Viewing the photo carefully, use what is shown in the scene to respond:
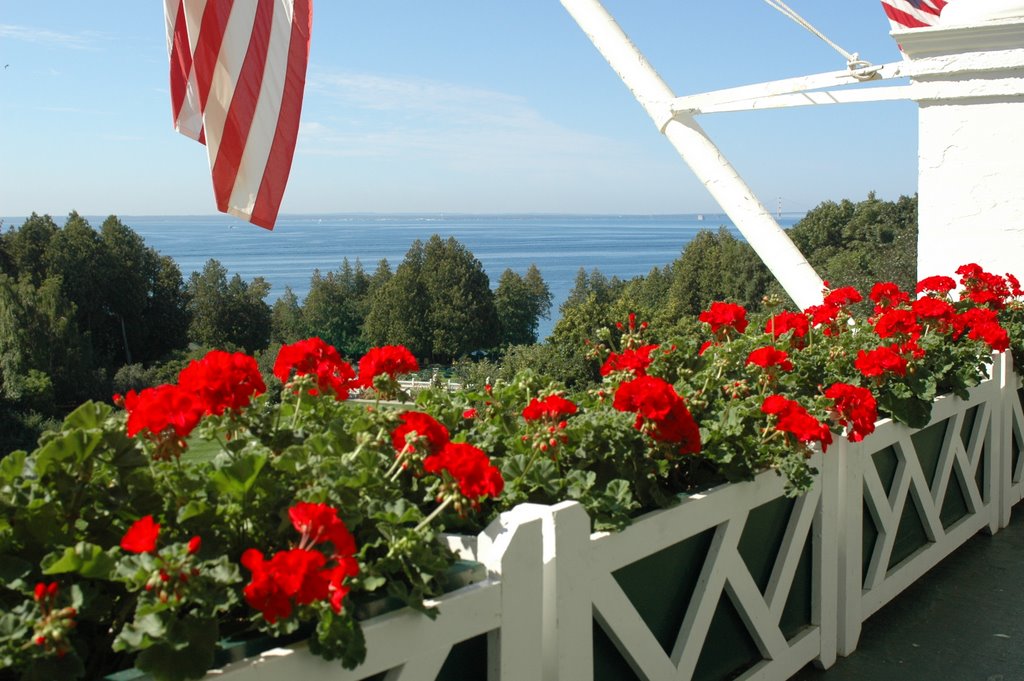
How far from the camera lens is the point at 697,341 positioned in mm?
3094

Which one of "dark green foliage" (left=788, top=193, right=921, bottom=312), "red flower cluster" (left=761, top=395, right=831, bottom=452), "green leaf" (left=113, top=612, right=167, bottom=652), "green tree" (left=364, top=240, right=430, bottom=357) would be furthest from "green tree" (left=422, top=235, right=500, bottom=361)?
"green leaf" (left=113, top=612, right=167, bottom=652)

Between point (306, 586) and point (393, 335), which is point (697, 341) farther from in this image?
point (393, 335)

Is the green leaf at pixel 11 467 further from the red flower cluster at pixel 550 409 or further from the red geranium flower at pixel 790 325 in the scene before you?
the red geranium flower at pixel 790 325

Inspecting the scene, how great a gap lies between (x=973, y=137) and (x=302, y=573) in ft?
15.6

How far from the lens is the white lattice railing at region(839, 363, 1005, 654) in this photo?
8.96 ft

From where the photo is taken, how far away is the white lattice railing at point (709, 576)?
1.51m

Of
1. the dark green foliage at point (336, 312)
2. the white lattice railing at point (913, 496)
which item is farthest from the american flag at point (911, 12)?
the dark green foliage at point (336, 312)

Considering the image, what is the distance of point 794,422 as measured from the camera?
7.23 feet

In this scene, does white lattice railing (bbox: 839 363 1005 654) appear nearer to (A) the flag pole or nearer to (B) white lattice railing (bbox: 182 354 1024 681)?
(B) white lattice railing (bbox: 182 354 1024 681)

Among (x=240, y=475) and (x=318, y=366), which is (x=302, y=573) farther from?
(x=318, y=366)

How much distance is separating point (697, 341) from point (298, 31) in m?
2.15

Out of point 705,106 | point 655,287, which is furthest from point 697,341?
point 655,287

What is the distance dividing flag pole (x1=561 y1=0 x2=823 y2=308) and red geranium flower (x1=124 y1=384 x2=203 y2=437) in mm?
4092

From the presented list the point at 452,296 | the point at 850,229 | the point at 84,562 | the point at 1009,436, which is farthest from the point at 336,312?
the point at 84,562
